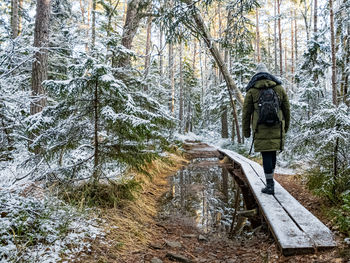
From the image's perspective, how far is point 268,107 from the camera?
3.91 meters

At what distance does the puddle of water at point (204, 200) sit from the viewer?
412cm

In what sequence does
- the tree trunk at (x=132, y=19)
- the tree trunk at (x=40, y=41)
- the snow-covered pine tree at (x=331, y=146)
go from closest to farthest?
the snow-covered pine tree at (x=331, y=146) → the tree trunk at (x=40, y=41) → the tree trunk at (x=132, y=19)

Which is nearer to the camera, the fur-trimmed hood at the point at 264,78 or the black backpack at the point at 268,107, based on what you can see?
the black backpack at the point at 268,107

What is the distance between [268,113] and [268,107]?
102 mm

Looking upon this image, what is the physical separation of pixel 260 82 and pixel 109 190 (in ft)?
10.6

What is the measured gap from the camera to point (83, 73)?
3664 mm

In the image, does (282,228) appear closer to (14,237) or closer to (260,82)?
(260,82)

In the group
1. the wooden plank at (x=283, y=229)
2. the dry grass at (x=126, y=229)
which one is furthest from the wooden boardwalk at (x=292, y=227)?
the dry grass at (x=126, y=229)

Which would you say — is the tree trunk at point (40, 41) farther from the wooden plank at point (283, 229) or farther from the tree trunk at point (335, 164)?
the tree trunk at point (335, 164)

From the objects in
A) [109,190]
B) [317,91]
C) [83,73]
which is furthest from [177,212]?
[317,91]

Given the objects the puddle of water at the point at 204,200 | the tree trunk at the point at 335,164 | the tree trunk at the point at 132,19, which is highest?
the tree trunk at the point at 132,19

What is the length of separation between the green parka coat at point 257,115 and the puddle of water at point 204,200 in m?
1.49

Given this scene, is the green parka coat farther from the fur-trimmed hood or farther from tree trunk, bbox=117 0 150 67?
tree trunk, bbox=117 0 150 67

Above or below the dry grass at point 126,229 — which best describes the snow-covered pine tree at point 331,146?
above
